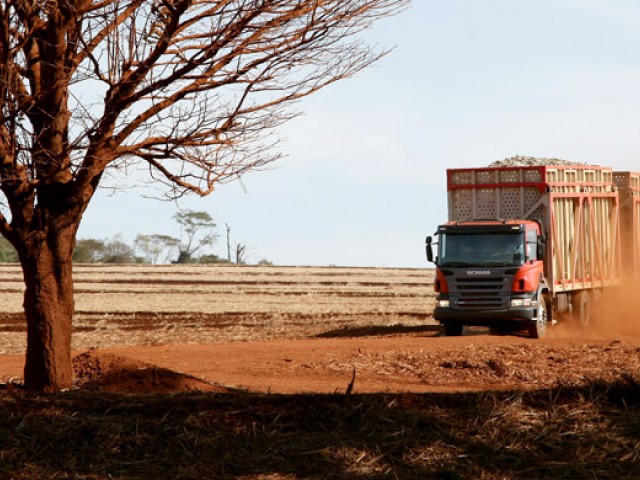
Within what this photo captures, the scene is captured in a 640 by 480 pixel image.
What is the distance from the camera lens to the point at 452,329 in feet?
78.7

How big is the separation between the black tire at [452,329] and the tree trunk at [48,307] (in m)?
12.5

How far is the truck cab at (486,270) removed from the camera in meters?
22.8

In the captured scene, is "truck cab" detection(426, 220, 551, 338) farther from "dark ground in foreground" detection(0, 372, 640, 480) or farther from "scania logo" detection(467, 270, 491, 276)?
"dark ground in foreground" detection(0, 372, 640, 480)

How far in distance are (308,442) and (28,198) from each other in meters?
5.41

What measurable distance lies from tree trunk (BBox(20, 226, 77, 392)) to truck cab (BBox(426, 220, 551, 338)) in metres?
11.5

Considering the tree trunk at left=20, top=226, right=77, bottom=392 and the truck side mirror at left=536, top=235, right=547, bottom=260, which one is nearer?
the tree trunk at left=20, top=226, right=77, bottom=392

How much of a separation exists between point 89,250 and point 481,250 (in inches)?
3416

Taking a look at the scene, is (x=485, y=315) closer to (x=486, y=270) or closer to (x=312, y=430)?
(x=486, y=270)

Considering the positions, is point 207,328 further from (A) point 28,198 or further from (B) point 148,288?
(B) point 148,288

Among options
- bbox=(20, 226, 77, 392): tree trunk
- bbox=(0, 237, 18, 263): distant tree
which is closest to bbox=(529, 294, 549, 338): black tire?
bbox=(20, 226, 77, 392): tree trunk

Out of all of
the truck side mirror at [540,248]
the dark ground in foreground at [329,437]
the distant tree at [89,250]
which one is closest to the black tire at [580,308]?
the truck side mirror at [540,248]

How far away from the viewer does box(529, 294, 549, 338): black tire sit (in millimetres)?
23578

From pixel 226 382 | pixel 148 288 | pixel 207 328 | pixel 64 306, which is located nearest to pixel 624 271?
pixel 207 328

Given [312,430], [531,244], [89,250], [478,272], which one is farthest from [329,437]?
[89,250]
